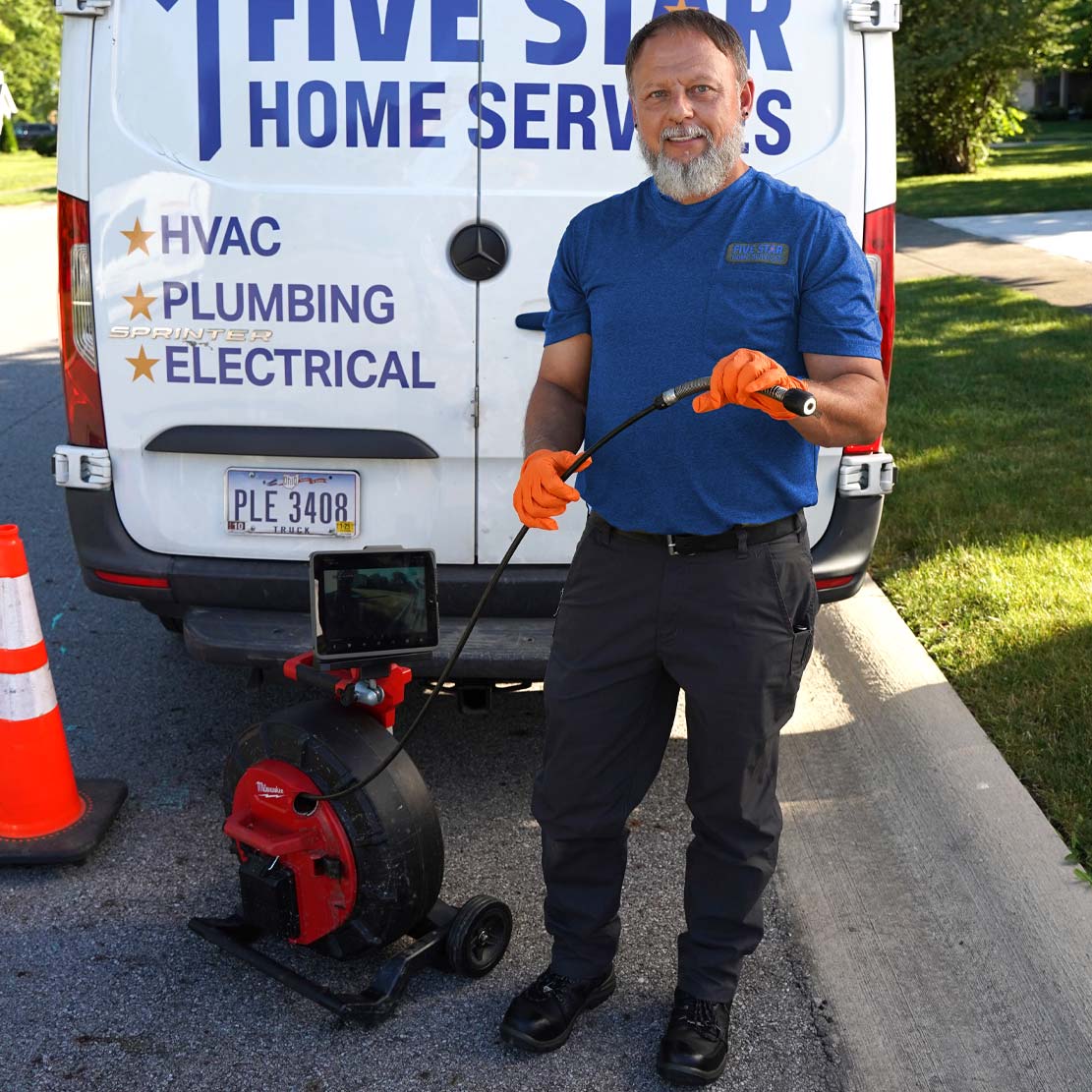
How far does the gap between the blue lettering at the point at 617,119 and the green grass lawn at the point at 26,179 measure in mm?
18395

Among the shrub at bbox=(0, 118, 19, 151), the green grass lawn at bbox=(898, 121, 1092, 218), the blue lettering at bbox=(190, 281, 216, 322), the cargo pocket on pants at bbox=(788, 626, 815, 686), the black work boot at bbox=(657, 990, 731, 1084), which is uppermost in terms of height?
the shrub at bbox=(0, 118, 19, 151)

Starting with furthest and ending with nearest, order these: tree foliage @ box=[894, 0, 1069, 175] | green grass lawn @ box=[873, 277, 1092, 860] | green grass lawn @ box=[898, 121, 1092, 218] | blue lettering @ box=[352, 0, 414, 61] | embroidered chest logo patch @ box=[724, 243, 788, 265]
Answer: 1. tree foliage @ box=[894, 0, 1069, 175]
2. green grass lawn @ box=[898, 121, 1092, 218]
3. green grass lawn @ box=[873, 277, 1092, 860]
4. blue lettering @ box=[352, 0, 414, 61]
5. embroidered chest logo patch @ box=[724, 243, 788, 265]

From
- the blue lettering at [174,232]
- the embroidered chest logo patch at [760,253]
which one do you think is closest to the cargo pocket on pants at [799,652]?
the embroidered chest logo patch at [760,253]

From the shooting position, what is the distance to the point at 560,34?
3682 mm

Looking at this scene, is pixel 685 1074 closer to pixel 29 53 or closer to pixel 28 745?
pixel 28 745

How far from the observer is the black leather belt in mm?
2885

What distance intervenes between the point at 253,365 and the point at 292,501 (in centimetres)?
39

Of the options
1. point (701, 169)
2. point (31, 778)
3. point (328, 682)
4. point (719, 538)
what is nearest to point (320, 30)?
point (701, 169)

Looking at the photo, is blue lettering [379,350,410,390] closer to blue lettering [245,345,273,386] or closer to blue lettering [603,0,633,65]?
blue lettering [245,345,273,386]

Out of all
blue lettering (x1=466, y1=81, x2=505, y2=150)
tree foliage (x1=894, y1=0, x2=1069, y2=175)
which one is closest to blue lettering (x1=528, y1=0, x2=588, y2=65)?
blue lettering (x1=466, y1=81, x2=505, y2=150)

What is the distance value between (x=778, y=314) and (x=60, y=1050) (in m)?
2.14

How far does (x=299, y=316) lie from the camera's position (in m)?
3.86

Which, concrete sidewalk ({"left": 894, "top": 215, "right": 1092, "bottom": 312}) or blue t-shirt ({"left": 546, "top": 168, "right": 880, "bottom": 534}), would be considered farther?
concrete sidewalk ({"left": 894, "top": 215, "right": 1092, "bottom": 312})

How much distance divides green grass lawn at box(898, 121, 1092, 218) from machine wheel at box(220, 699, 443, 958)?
18880 millimetres
